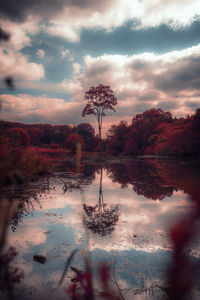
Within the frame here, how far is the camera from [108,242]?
275 centimetres

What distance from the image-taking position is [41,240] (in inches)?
111

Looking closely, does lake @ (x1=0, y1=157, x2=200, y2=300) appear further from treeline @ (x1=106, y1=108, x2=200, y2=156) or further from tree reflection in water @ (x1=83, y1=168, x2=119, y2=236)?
treeline @ (x1=106, y1=108, x2=200, y2=156)

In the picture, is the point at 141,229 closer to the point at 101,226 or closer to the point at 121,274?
the point at 101,226

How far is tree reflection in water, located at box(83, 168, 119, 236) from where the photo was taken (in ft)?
10.6

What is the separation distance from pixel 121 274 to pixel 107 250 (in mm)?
531

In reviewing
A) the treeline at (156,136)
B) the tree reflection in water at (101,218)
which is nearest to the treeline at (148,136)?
the treeline at (156,136)

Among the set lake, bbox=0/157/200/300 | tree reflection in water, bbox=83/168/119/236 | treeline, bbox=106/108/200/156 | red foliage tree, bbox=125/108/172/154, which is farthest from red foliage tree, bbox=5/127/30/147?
red foliage tree, bbox=125/108/172/154

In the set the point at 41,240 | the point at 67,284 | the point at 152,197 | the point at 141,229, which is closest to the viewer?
the point at 67,284

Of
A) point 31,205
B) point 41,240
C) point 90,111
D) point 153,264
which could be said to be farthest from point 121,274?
point 90,111

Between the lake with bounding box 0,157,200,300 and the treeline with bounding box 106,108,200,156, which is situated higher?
the treeline with bounding box 106,108,200,156

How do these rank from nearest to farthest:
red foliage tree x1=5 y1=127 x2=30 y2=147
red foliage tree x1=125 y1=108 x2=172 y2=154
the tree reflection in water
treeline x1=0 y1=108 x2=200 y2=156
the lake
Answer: the lake
red foliage tree x1=5 y1=127 x2=30 y2=147
the tree reflection in water
treeline x1=0 y1=108 x2=200 y2=156
red foliage tree x1=125 y1=108 x2=172 y2=154

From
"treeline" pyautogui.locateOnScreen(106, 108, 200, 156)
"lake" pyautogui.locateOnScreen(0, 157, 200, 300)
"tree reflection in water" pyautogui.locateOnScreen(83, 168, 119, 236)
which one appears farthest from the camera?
"treeline" pyautogui.locateOnScreen(106, 108, 200, 156)

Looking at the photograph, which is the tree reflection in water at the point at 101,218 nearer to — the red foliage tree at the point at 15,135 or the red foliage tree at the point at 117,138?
the red foliage tree at the point at 15,135

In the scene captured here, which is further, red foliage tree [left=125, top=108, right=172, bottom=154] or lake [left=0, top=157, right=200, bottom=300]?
red foliage tree [left=125, top=108, right=172, bottom=154]
